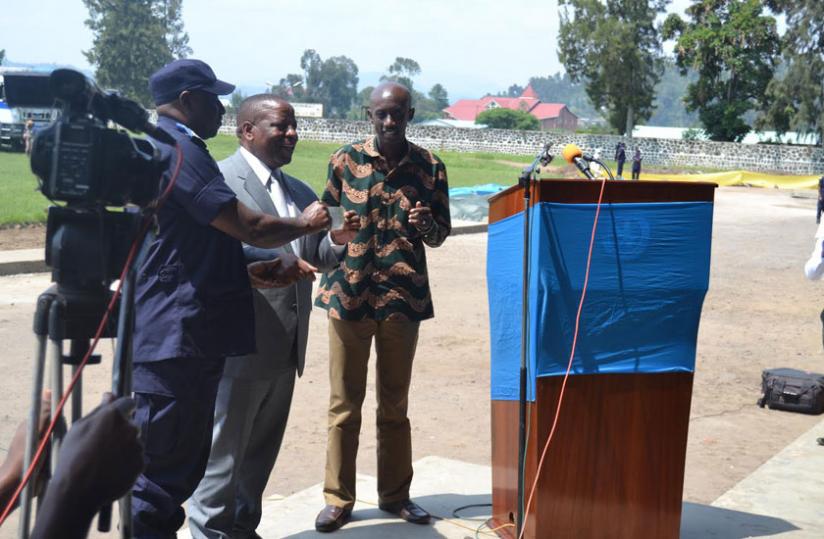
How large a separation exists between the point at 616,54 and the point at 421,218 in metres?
64.1

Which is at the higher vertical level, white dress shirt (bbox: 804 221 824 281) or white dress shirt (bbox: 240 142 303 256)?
white dress shirt (bbox: 240 142 303 256)

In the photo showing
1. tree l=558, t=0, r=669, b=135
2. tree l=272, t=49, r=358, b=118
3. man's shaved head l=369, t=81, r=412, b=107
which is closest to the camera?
man's shaved head l=369, t=81, r=412, b=107

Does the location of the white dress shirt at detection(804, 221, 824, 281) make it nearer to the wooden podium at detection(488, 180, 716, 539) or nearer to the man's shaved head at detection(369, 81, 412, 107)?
the wooden podium at detection(488, 180, 716, 539)

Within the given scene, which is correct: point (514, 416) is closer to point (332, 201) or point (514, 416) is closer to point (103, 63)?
point (332, 201)

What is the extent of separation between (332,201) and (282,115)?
74 cm

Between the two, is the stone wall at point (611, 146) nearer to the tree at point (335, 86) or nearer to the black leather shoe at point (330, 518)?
the black leather shoe at point (330, 518)

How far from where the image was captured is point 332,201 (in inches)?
194

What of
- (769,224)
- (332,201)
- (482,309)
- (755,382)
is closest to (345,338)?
(332,201)

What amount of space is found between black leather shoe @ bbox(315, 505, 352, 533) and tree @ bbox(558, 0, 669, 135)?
6306 cm

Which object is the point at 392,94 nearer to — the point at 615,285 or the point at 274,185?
the point at 274,185

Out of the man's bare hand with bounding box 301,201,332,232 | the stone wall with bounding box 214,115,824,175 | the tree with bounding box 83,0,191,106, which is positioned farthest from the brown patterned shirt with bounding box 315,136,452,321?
the tree with bounding box 83,0,191,106

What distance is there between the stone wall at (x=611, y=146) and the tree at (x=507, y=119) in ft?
134

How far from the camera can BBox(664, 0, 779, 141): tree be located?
59.1 m

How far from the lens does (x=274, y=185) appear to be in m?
4.34
